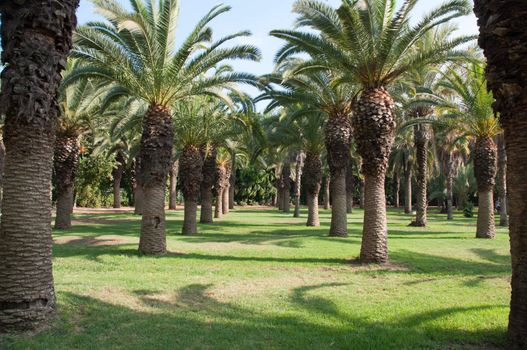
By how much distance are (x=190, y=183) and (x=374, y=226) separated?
33.6 ft

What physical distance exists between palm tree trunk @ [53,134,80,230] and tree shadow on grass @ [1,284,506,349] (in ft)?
44.1

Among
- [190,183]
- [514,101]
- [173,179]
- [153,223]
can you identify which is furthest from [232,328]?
[173,179]

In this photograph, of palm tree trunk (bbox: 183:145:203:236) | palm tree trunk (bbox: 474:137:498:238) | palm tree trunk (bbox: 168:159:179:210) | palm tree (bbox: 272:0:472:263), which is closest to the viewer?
palm tree (bbox: 272:0:472:263)

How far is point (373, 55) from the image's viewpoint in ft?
40.0

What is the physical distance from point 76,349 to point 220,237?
12.5m

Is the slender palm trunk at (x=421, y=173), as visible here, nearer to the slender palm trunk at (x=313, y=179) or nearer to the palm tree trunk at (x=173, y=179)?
the slender palm trunk at (x=313, y=179)

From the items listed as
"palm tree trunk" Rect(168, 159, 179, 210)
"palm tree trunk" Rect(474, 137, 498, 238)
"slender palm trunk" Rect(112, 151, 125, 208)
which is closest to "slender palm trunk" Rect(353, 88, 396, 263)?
"palm tree trunk" Rect(474, 137, 498, 238)

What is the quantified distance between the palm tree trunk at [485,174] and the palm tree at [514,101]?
1461 cm

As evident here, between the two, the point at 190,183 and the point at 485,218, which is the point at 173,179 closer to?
the point at 190,183

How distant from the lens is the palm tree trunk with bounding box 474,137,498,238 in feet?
62.2

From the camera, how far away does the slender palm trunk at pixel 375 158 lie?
12.1 meters

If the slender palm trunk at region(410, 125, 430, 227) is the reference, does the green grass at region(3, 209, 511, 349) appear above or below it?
below

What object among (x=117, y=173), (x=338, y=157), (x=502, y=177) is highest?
(x=117, y=173)

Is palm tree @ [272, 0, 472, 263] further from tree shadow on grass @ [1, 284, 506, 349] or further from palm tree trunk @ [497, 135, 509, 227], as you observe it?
palm tree trunk @ [497, 135, 509, 227]
